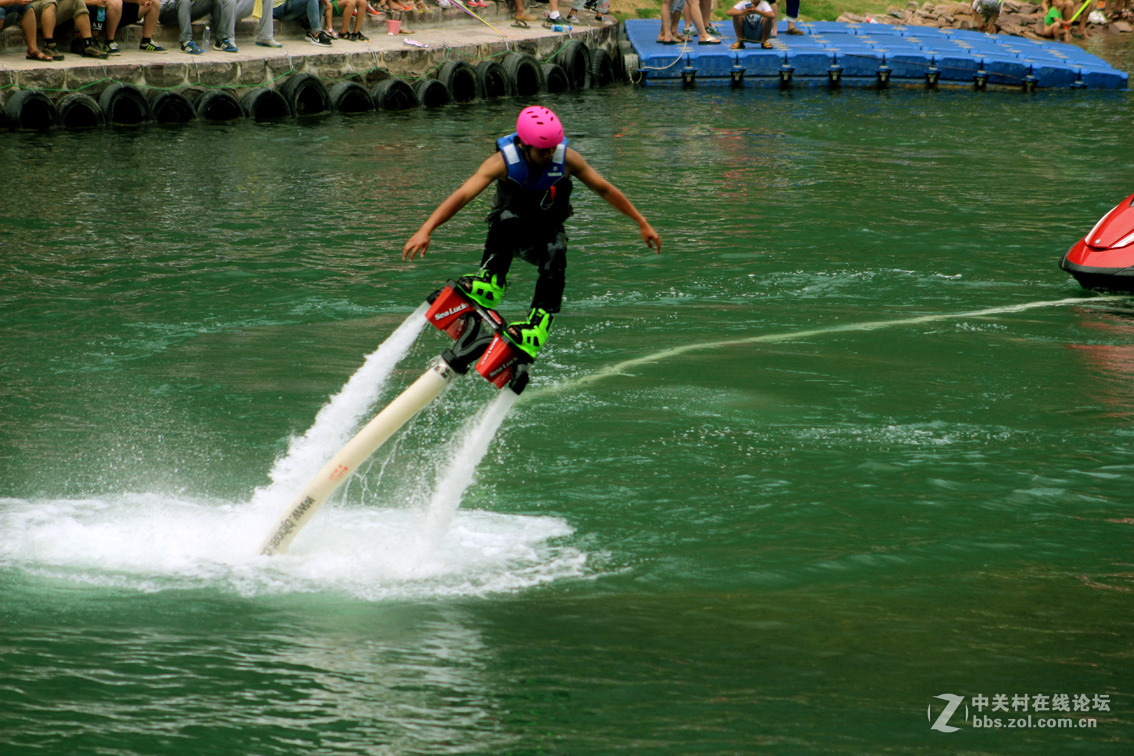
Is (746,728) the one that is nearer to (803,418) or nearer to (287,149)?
(803,418)

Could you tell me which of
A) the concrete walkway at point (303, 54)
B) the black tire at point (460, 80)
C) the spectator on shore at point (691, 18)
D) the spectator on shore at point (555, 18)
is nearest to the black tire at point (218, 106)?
the concrete walkway at point (303, 54)

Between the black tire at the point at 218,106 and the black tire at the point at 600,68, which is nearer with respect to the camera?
the black tire at the point at 218,106

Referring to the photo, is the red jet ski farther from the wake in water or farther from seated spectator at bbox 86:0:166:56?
seated spectator at bbox 86:0:166:56

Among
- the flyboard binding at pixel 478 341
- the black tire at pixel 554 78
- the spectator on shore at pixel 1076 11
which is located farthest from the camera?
the spectator on shore at pixel 1076 11

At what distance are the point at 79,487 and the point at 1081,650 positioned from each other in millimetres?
5392

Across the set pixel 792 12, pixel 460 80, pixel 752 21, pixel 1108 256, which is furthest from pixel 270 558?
pixel 792 12

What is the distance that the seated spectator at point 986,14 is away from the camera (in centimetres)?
3091

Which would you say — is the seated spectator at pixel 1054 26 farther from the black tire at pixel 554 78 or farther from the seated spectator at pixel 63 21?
the seated spectator at pixel 63 21

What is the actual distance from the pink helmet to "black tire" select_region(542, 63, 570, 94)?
18625 millimetres

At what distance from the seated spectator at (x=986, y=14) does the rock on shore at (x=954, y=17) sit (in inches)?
21.7

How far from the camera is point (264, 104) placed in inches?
830

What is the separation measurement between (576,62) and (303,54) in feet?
19.1

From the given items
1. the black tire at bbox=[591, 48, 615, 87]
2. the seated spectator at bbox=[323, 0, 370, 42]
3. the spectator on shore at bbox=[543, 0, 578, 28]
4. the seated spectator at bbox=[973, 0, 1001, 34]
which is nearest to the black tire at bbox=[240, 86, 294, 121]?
the seated spectator at bbox=[323, 0, 370, 42]

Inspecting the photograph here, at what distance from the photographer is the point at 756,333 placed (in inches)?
405
